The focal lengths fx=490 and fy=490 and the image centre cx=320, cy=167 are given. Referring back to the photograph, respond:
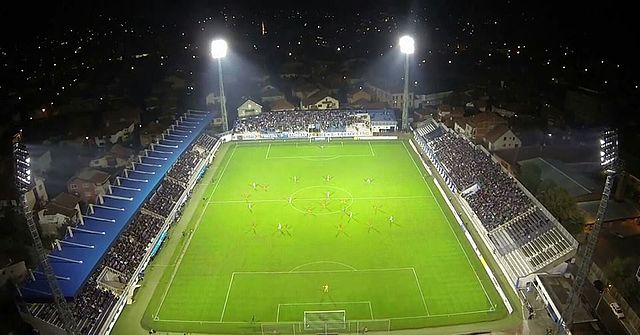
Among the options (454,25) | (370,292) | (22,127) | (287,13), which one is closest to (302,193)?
(370,292)

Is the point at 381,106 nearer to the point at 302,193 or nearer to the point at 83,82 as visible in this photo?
the point at 302,193

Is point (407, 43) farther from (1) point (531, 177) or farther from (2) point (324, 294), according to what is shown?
(2) point (324, 294)

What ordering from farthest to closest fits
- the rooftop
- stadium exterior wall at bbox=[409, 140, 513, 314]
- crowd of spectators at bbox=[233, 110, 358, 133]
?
crowd of spectators at bbox=[233, 110, 358, 133]
the rooftop
stadium exterior wall at bbox=[409, 140, 513, 314]

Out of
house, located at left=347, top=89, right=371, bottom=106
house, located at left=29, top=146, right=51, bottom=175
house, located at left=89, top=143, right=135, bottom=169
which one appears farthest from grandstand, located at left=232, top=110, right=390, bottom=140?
house, located at left=29, top=146, right=51, bottom=175

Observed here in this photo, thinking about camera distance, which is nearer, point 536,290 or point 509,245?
point 536,290

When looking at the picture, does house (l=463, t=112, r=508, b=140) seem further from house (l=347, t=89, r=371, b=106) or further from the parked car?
the parked car

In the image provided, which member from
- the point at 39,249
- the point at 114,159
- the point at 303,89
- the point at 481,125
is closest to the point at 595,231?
the point at 39,249
